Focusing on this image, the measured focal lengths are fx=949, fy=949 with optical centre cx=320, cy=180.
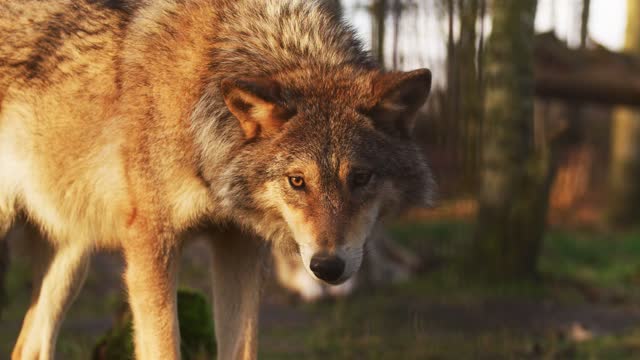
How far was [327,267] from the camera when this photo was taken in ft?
12.3

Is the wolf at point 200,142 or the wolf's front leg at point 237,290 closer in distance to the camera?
the wolf at point 200,142

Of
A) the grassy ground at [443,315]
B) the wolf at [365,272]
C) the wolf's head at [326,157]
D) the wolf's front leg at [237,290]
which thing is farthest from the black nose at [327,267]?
the wolf at [365,272]

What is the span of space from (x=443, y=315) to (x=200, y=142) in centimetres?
470

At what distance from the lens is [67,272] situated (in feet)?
17.3

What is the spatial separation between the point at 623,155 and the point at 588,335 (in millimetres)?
8947

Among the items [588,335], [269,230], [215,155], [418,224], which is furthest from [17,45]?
[418,224]

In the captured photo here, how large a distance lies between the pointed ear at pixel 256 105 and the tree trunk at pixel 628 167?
12.3 meters

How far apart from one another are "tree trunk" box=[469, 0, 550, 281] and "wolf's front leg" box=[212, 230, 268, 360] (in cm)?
501

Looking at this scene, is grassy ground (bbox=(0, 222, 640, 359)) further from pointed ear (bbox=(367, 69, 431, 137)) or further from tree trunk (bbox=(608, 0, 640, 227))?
tree trunk (bbox=(608, 0, 640, 227))

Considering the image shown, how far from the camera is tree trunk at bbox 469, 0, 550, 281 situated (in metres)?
9.16

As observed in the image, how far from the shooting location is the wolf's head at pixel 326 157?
152 inches

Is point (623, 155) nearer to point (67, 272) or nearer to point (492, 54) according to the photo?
point (492, 54)

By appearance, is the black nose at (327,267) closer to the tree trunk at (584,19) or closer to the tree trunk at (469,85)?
the tree trunk at (469,85)

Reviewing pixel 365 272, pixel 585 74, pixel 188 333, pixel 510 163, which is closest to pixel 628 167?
pixel 585 74
